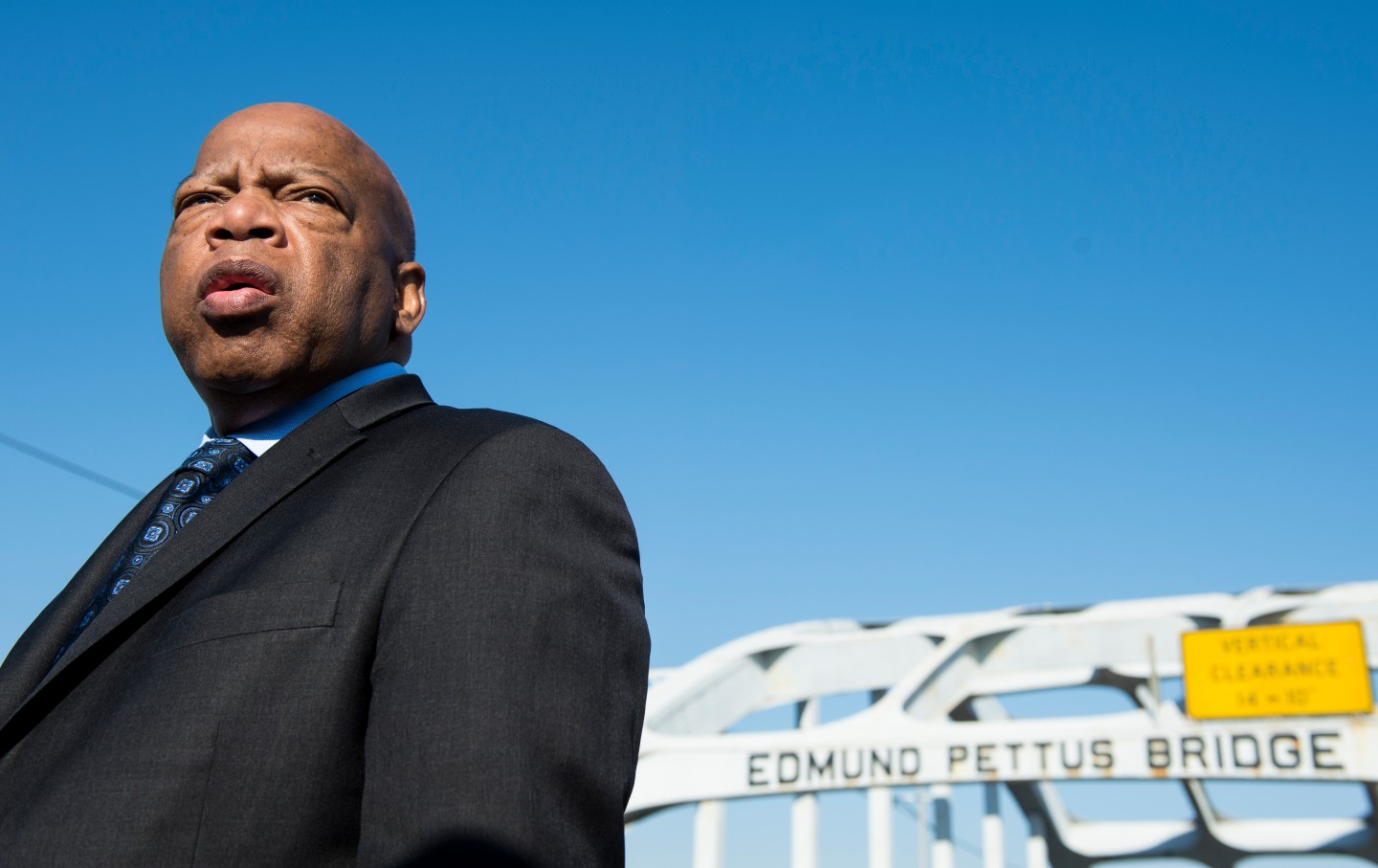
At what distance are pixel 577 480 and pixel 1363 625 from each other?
539 inches

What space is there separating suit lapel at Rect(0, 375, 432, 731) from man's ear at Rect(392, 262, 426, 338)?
0.21 metres

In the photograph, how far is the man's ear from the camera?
243 centimetres

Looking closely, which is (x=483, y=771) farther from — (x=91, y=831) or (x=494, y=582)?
(x=91, y=831)

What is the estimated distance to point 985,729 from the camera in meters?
13.3

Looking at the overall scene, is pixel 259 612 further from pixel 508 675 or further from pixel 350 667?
pixel 508 675

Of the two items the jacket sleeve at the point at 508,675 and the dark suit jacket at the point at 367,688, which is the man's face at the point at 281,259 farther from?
the jacket sleeve at the point at 508,675

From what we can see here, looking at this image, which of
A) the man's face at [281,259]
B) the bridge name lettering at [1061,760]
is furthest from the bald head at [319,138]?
the bridge name lettering at [1061,760]

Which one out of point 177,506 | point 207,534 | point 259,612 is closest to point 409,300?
point 177,506

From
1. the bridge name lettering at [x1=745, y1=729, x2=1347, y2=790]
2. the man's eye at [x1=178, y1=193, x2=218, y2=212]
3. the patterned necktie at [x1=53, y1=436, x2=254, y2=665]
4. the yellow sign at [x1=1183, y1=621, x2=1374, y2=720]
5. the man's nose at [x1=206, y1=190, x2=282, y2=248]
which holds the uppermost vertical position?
the yellow sign at [x1=1183, y1=621, x2=1374, y2=720]

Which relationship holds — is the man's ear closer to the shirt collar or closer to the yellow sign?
the shirt collar

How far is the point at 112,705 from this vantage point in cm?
166

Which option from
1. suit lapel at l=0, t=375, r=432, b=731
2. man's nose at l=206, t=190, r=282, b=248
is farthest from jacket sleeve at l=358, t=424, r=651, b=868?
man's nose at l=206, t=190, r=282, b=248

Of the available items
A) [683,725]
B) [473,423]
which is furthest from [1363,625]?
[473,423]

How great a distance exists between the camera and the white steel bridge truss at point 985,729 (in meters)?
12.5
